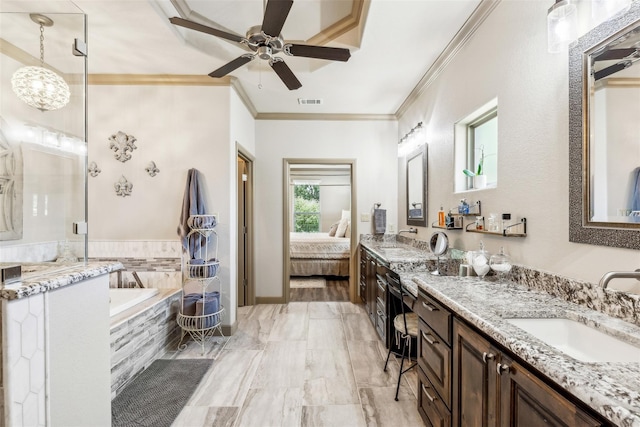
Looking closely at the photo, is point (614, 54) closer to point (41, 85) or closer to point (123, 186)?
point (41, 85)

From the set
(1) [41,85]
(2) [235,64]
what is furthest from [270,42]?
(1) [41,85]

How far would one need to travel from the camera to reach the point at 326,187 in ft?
27.5

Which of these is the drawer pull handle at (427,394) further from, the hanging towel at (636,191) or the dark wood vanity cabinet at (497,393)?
the hanging towel at (636,191)

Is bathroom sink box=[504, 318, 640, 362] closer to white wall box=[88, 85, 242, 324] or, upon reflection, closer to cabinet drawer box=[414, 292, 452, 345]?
cabinet drawer box=[414, 292, 452, 345]

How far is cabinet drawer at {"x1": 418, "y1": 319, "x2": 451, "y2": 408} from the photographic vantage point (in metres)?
1.44

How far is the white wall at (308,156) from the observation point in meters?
4.29

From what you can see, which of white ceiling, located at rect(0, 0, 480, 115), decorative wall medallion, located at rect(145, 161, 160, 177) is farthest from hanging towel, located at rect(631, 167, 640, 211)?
decorative wall medallion, located at rect(145, 161, 160, 177)

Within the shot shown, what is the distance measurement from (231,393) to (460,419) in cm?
161

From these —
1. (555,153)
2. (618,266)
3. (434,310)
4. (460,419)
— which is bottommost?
(460,419)

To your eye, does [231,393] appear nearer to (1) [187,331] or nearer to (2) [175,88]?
(1) [187,331]

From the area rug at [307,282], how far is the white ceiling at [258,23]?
3219 mm

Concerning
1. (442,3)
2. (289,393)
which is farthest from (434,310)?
(442,3)

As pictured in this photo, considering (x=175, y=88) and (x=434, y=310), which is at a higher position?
(x=175, y=88)

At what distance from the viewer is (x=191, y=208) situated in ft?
9.57
